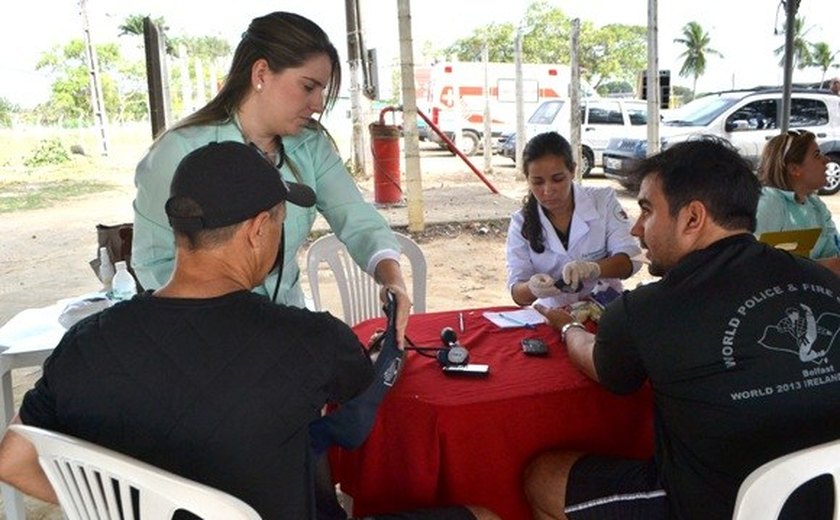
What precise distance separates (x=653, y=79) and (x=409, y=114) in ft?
8.30

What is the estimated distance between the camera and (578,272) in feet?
8.14

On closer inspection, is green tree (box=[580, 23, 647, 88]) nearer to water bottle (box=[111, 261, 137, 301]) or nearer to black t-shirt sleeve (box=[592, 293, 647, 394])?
water bottle (box=[111, 261, 137, 301])

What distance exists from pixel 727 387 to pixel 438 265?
518cm

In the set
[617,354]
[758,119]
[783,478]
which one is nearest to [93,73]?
[758,119]

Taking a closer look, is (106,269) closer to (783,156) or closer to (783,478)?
(783,478)

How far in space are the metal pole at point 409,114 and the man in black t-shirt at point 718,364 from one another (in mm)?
5684

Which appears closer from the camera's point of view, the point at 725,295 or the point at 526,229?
the point at 725,295

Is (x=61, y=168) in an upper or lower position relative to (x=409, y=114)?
lower

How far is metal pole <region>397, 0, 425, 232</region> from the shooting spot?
682 cm

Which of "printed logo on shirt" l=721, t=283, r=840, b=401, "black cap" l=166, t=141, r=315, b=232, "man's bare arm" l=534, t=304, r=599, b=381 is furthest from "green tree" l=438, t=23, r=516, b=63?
"black cap" l=166, t=141, r=315, b=232

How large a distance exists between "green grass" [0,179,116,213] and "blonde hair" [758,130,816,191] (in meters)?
11.5

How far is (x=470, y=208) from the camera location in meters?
9.22

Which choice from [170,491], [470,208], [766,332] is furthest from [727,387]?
[470,208]

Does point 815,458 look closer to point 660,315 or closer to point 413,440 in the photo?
point 660,315
